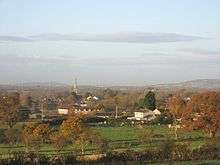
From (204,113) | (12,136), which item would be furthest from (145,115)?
(12,136)

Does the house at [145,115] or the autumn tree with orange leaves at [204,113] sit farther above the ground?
the autumn tree with orange leaves at [204,113]

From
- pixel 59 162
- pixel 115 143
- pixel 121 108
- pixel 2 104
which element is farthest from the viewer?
pixel 121 108

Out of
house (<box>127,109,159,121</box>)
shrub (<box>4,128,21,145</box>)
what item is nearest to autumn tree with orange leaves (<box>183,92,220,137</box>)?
shrub (<box>4,128,21,145</box>)

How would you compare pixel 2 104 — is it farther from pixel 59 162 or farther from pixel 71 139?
pixel 59 162

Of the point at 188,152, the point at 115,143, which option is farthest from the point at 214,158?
the point at 115,143

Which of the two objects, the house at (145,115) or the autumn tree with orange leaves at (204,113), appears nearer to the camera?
the autumn tree with orange leaves at (204,113)

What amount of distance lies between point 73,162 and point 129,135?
26.5 meters

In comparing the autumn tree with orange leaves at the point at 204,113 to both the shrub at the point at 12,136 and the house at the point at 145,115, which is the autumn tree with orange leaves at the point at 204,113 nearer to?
the shrub at the point at 12,136

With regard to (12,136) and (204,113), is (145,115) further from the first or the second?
(12,136)

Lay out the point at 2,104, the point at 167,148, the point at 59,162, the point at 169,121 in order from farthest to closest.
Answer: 1. the point at 169,121
2. the point at 2,104
3. the point at 167,148
4. the point at 59,162

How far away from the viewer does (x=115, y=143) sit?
52.3 metres

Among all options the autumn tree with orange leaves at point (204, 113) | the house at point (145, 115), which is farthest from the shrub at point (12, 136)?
the house at point (145, 115)

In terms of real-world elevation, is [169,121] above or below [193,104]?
below

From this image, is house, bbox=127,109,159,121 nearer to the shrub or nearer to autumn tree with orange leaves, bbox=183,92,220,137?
autumn tree with orange leaves, bbox=183,92,220,137
